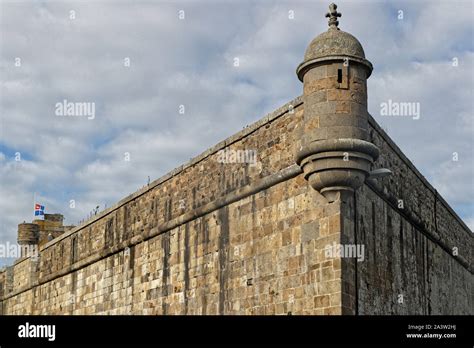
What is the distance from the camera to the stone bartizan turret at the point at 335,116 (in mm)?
10508

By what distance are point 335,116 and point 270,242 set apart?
8.04 feet

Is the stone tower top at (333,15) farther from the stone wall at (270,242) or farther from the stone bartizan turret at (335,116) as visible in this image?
the stone wall at (270,242)

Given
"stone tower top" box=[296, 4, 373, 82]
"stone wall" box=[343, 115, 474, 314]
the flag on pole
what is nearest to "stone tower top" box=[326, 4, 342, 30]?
"stone tower top" box=[296, 4, 373, 82]

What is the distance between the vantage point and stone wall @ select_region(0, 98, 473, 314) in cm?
1088

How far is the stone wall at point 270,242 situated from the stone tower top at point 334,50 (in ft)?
2.82

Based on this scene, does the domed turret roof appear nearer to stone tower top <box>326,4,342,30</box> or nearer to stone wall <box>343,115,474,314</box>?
stone tower top <box>326,4,342,30</box>

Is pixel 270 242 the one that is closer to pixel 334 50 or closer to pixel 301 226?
pixel 301 226

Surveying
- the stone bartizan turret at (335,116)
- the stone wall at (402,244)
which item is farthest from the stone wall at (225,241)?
the stone wall at (402,244)

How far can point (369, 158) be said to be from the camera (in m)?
10.7

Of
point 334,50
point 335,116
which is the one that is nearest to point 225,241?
point 335,116

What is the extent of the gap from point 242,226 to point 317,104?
113 inches

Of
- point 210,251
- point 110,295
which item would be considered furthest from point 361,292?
point 110,295
